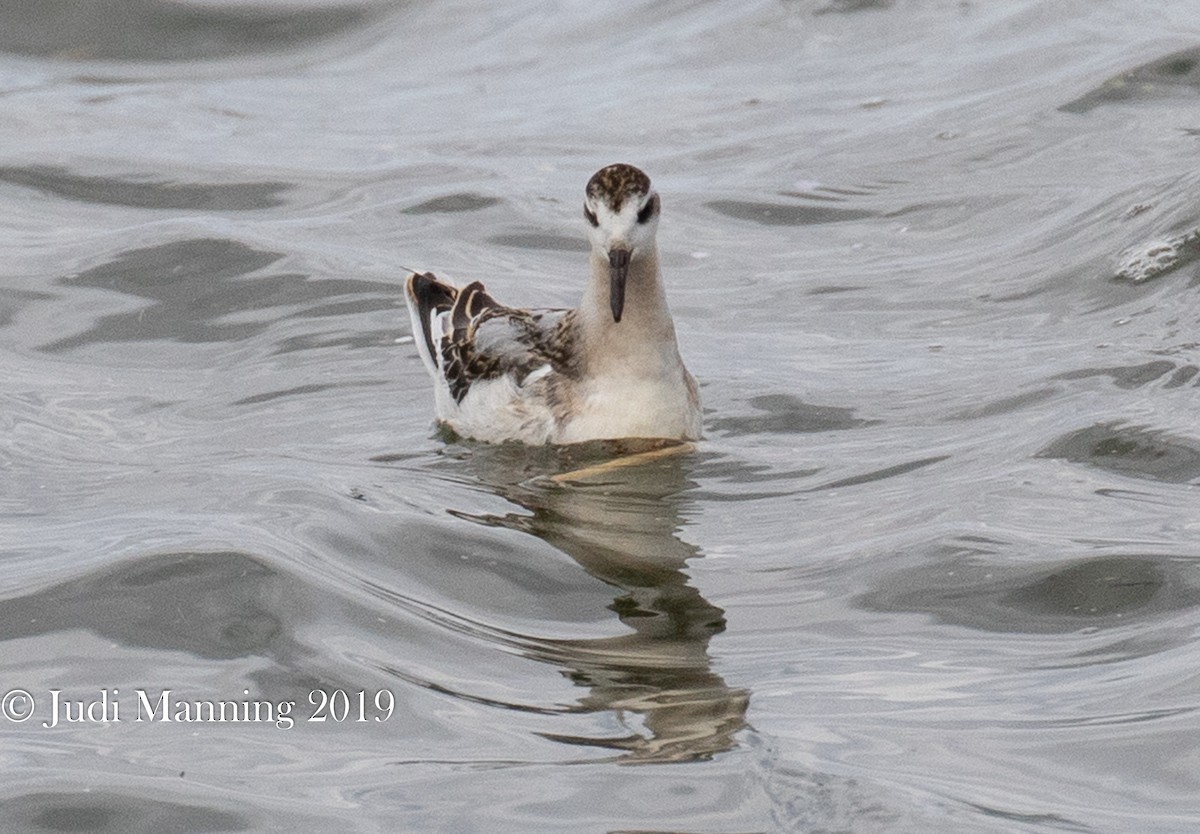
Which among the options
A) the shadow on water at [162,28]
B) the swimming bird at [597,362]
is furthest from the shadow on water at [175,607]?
the shadow on water at [162,28]

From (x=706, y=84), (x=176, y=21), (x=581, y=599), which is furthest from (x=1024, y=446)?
(x=176, y=21)

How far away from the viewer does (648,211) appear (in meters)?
9.03

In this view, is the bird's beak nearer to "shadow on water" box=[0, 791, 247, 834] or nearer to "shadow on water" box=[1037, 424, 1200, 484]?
"shadow on water" box=[1037, 424, 1200, 484]

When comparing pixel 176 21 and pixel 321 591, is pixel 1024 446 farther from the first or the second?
pixel 176 21

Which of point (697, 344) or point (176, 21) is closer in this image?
point (697, 344)

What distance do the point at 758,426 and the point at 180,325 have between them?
3.55 m

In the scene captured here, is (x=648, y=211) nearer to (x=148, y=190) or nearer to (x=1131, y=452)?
(x=1131, y=452)

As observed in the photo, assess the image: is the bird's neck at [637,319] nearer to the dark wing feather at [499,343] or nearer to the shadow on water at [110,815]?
the dark wing feather at [499,343]

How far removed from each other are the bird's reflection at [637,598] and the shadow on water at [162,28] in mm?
9606

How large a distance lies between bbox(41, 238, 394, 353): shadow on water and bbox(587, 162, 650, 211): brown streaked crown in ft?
8.57

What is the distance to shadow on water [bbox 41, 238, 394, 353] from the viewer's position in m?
11.1

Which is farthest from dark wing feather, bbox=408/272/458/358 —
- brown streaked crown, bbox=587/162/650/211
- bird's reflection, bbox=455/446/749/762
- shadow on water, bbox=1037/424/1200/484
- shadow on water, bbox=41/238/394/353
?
shadow on water, bbox=1037/424/1200/484

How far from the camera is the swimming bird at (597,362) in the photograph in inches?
352

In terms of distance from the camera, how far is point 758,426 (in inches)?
376
